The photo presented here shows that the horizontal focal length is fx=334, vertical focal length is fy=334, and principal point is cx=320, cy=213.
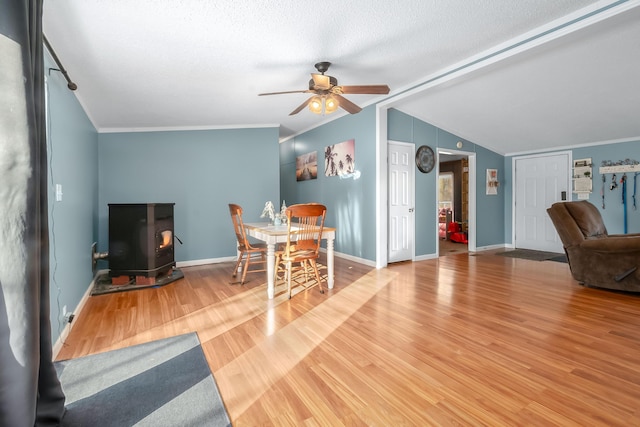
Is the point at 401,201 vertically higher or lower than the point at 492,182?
lower

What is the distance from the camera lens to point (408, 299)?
11.3ft

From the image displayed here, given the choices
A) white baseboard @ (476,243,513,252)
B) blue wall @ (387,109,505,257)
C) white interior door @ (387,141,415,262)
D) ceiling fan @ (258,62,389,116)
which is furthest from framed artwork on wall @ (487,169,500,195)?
ceiling fan @ (258,62,389,116)

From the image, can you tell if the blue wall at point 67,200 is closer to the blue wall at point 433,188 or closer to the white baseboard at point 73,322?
the white baseboard at point 73,322

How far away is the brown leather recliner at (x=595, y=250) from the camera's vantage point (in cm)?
350

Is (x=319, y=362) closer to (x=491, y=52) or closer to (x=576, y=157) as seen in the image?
(x=491, y=52)

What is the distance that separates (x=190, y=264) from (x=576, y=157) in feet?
23.1

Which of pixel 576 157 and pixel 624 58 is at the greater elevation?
pixel 624 58

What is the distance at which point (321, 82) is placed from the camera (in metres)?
3.08

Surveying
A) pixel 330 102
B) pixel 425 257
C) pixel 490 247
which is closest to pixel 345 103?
pixel 330 102

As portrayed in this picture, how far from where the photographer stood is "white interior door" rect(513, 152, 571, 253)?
20.8 ft

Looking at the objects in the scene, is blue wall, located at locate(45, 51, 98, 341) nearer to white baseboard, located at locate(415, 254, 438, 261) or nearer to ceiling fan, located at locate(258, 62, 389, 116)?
→ ceiling fan, located at locate(258, 62, 389, 116)

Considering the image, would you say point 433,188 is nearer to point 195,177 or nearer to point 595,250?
point 595,250

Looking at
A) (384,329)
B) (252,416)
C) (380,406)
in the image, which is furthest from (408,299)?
(252,416)

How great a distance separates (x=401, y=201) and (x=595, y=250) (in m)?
2.54
